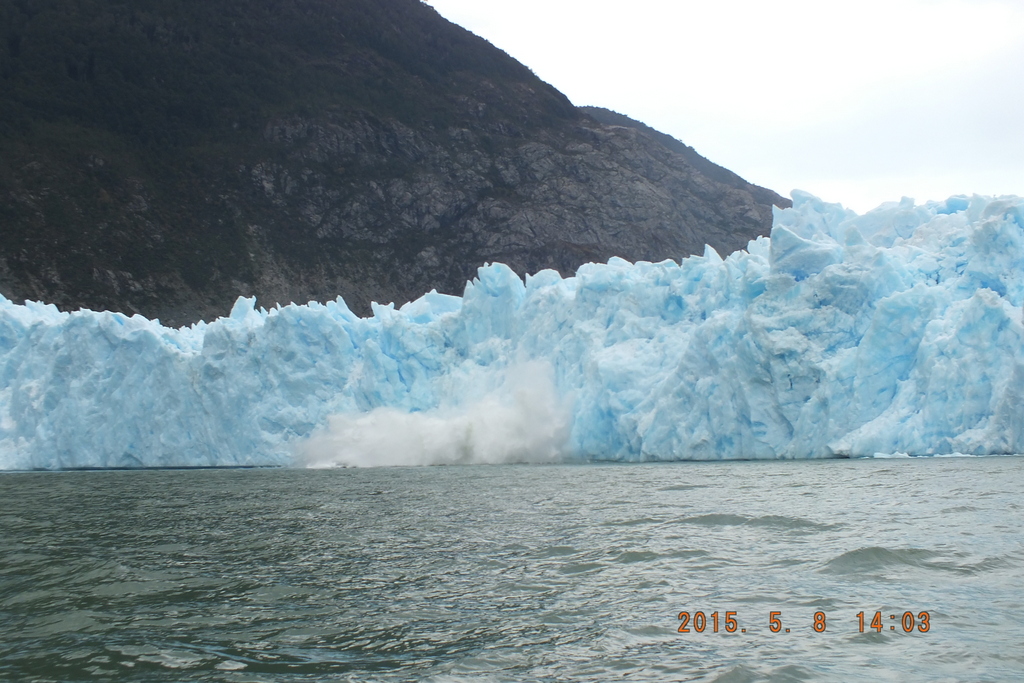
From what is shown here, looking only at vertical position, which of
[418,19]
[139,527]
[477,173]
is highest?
[418,19]

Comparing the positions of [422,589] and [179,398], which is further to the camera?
[179,398]

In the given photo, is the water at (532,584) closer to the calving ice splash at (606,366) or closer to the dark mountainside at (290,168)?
the calving ice splash at (606,366)

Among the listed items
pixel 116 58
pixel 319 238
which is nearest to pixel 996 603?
pixel 319 238

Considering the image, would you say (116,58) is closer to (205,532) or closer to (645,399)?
(645,399)

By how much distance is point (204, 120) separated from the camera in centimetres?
5900

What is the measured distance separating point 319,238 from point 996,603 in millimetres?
52631

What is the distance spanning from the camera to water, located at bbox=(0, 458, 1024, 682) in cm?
559

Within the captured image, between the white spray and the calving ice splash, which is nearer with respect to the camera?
the calving ice splash

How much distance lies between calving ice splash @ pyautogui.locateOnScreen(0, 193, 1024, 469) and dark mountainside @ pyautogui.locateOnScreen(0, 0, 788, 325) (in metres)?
23.3

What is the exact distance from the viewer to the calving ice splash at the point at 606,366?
18.3m
